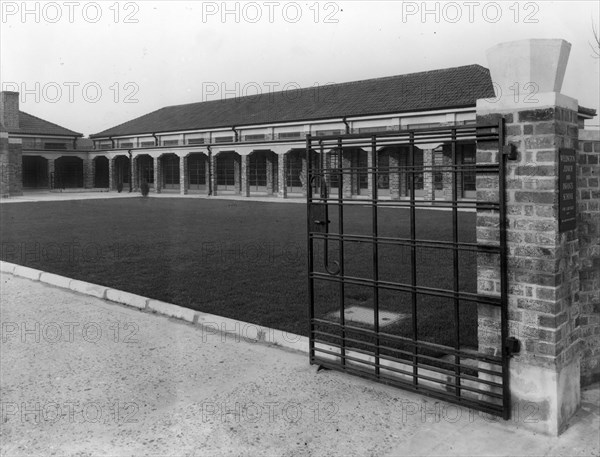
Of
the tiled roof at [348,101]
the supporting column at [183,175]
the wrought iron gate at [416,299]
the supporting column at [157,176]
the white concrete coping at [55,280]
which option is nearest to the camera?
the wrought iron gate at [416,299]

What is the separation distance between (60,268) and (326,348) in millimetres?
6213

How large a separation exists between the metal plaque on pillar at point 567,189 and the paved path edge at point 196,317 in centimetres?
265

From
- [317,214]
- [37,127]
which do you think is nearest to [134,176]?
[37,127]

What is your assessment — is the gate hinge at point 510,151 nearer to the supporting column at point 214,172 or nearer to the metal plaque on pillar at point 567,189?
the metal plaque on pillar at point 567,189

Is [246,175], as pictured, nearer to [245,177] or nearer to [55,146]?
[245,177]

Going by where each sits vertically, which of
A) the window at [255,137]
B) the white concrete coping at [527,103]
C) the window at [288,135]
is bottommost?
the white concrete coping at [527,103]

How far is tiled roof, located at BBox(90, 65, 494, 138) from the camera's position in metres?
28.2

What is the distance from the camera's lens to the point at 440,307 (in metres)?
6.64

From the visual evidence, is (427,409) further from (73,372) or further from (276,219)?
(276,219)

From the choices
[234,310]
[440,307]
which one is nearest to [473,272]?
[440,307]

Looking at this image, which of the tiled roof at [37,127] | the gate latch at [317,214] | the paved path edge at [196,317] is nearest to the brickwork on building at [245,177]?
the tiled roof at [37,127]

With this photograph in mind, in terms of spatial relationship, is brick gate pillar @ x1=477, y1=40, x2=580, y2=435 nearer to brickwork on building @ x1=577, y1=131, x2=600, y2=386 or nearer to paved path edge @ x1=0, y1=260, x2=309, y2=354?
brickwork on building @ x1=577, y1=131, x2=600, y2=386

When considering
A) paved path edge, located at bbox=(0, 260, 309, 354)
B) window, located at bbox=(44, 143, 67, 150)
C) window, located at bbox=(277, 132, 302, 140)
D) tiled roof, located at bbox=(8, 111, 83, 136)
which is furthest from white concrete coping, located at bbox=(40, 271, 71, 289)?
window, located at bbox=(44, 143, 67, 150)

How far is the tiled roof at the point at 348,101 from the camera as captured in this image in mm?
28231
